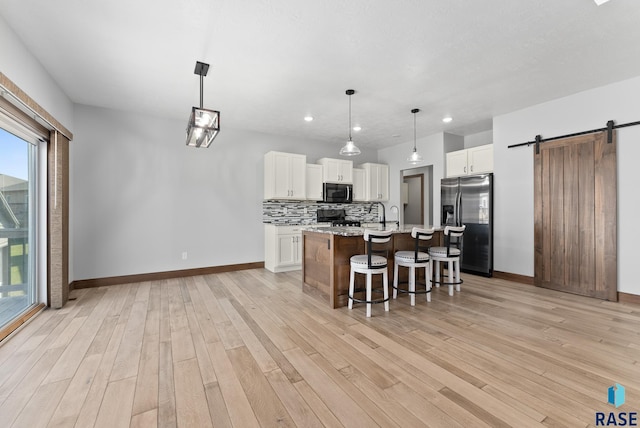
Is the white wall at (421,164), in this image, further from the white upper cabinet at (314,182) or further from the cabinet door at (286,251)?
the cabinet door at (286,251)

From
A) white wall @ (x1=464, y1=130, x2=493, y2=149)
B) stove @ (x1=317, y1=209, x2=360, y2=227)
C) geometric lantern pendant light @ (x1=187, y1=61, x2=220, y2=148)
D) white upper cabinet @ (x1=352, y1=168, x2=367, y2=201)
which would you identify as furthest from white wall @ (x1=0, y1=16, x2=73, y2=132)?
white wall @ (x1=464, y1=130, x2=493, y2=149)

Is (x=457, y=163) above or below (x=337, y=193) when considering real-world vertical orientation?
above

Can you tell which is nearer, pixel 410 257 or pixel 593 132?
pixel 410 257

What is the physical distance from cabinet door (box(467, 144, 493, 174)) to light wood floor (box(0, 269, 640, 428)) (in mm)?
2399

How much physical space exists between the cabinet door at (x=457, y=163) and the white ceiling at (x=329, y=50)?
1118 mm

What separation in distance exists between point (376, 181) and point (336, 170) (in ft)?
3.82

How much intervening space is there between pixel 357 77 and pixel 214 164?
122 inches

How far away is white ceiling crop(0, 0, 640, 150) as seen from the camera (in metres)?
2.26

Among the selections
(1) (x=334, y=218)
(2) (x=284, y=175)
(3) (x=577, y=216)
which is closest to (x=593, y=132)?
(3) (x=577, y=216)

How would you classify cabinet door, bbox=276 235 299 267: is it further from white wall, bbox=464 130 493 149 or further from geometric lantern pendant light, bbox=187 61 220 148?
white wall, bbox=464 130 493 149

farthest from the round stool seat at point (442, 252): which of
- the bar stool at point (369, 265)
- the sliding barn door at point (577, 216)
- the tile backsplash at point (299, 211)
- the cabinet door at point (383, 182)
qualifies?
the cabinet door at point (383, 182)

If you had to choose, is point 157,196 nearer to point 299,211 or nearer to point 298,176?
point 298,176

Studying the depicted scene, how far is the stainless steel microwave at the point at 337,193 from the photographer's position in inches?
245

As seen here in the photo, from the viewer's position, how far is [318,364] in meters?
2.16
